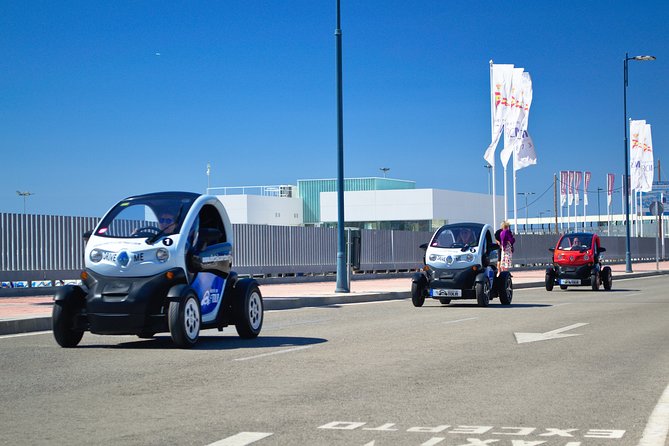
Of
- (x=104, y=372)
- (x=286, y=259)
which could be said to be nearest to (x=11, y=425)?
(x=104, y=372)

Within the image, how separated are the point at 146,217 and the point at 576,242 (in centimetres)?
2001

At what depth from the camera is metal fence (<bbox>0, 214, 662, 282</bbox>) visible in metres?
26.9

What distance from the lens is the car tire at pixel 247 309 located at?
44.2 feet

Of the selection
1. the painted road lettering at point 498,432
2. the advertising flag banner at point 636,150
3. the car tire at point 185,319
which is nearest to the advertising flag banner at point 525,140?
the advertising flag banner at point 636,150

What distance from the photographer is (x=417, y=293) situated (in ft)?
71.4

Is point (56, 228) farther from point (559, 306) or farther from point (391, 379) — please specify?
point (391, 379)

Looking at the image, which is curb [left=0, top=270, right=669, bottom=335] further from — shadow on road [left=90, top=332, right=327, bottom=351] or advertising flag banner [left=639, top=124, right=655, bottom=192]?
advertising flag banner [left=639, top=124, right=655, bottom=192]

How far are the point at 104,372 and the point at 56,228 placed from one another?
1893 cm

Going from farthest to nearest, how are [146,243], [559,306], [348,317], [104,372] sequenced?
[559,306] < [348,317] < [146,243] < [104,372]

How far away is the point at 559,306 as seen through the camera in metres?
21.9

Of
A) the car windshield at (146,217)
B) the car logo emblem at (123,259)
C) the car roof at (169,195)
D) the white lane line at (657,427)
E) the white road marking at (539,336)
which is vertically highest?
the car roof at (169,195)

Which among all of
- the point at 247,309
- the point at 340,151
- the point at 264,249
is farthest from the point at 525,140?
the point at 247,309

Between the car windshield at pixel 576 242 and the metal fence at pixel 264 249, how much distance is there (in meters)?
10.9

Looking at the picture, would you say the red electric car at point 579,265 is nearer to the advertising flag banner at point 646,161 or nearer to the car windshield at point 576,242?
the car windshield at point 576,242
